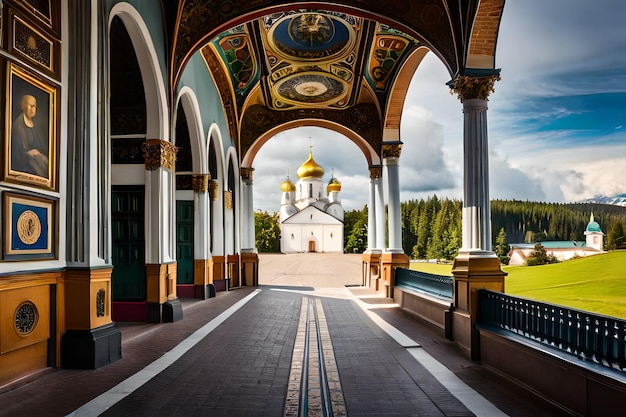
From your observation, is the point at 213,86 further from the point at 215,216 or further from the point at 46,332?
the point at 46,332

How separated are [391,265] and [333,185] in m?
64.0

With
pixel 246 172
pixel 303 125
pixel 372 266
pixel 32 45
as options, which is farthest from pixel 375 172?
pixel 32 45

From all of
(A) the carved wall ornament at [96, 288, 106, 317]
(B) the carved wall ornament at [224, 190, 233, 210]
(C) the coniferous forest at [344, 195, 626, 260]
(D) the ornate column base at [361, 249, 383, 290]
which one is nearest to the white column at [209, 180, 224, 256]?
(B) the carved wall ornament at [224, 190, 233, 210]

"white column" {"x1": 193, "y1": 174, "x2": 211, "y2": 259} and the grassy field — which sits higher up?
"white column" {"x1": 193, "y1": 174, "x2": 211, "y2": 259}

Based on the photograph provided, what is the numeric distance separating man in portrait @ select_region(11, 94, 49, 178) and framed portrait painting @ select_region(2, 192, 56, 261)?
374 millimetres

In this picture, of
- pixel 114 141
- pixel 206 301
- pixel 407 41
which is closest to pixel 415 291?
pixel 206 301

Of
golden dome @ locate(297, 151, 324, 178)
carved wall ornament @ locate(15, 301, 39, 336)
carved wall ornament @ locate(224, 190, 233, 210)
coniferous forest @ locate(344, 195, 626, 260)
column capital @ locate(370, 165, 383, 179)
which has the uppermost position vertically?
golden dome @ locate(297, 151, 324, 178)

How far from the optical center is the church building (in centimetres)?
7362

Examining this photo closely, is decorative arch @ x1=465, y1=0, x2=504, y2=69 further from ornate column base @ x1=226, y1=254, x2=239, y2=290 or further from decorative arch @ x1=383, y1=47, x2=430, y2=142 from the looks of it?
ornate column base @ x1=226, y1=254, x2=239, y2=290

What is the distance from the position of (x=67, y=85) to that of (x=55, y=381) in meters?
3.99

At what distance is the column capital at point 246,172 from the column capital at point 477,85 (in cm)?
1395

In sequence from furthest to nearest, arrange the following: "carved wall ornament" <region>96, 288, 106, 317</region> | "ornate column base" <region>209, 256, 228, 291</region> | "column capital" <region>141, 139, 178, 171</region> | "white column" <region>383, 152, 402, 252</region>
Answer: "ornate column base" <region>209, 256, 228, 291</region> → "white column" <region>383, 152, 402, 252</region> → "column capital" <region>141, 139, 178, 171</region> → "carved wall ornament" <region>96, 288, 106, 317</region>

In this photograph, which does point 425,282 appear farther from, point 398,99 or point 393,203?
point 398,99

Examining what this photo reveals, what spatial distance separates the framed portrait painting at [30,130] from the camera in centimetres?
535
